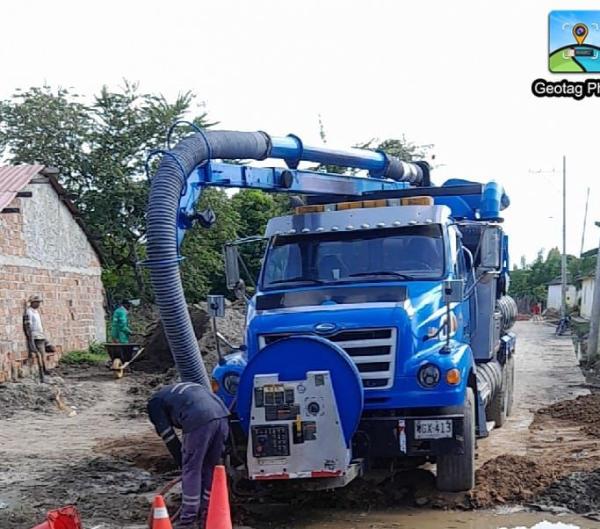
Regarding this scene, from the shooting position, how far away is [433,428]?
24.4 feet

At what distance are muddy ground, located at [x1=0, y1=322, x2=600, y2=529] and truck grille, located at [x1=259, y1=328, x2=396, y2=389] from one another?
1224 millimetres

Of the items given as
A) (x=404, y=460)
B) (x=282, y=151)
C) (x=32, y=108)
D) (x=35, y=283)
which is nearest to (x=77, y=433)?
(x=282, y=151)

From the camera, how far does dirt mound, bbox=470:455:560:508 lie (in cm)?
789

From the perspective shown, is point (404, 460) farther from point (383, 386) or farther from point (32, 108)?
point (32, 108)

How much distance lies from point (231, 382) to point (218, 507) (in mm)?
1841

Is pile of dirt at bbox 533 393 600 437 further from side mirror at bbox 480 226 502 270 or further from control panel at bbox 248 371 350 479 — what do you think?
control panel at bbox 248 371 350 479

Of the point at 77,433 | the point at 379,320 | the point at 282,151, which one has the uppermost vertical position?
the point at 282,151

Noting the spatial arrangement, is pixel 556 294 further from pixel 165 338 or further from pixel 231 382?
pixel 231 382

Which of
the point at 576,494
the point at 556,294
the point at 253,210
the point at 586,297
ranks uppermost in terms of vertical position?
the point at 253,210

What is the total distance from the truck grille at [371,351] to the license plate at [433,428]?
48 centimetres

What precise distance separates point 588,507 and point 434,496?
141cm

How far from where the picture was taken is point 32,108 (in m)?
32.7

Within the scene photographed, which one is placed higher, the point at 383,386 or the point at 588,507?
the point at 383,386

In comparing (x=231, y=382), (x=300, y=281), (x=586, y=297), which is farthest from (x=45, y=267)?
(x=586, y=297)
